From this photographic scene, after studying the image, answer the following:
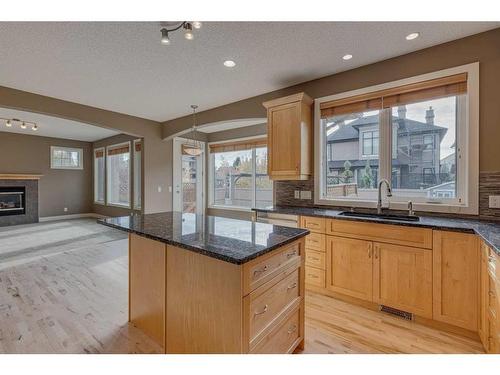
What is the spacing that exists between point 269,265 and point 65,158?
344 inches

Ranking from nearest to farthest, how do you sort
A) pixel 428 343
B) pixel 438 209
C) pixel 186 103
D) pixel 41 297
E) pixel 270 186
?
1. pixel 428 343
2. pixel 438 209
3. pixel 41 297
4. pixel 186 103
5. pixel 270 186

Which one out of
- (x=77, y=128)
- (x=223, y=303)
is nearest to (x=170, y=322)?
(x=223, y=303)

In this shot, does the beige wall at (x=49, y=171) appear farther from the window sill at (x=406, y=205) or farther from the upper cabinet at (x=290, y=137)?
the window sill at (x=406, y=205)

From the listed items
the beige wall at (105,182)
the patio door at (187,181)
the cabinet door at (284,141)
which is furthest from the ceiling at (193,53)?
the beige wall at (105,182)

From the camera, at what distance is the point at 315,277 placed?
9.04 feet

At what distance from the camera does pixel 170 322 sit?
5.58 ft

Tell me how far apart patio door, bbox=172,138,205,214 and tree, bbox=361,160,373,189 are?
14.6ft

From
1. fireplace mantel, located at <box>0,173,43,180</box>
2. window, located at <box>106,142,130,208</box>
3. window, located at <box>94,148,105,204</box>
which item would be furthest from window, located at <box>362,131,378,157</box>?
fireplace mantel, located at <box>0,173,43,180</box>

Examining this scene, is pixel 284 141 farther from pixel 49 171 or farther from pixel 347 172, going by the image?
pixel 49 171

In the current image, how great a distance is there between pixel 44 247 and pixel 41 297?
97.2 inches

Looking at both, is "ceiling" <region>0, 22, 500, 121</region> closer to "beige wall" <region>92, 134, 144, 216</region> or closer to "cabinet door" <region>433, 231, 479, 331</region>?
"cabinet door" <region>433, 231, 479, 331</region>

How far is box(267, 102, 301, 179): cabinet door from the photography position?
10.2 feet

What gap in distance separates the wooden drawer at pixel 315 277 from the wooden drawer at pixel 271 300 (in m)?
1.04
